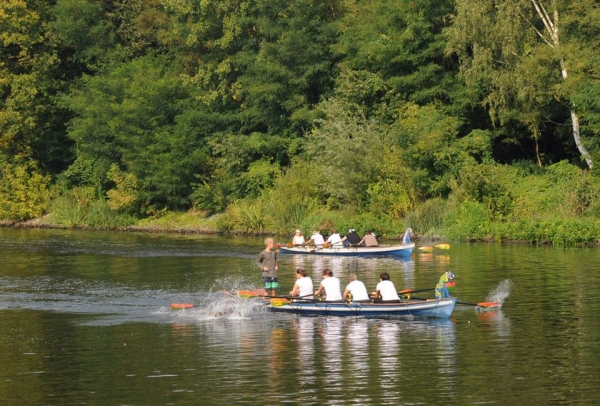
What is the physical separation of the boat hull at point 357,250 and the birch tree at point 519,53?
11762 mm

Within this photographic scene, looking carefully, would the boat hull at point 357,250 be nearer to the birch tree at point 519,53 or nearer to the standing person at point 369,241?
the standing person at point 369,241

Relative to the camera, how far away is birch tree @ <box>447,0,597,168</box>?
5591 centimetres

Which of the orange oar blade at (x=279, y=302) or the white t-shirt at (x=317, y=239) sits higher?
the white t-shirt at (x=317, y=239)

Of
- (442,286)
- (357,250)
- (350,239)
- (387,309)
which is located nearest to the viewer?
(387,309)

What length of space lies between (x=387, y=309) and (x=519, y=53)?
30361 millimetres

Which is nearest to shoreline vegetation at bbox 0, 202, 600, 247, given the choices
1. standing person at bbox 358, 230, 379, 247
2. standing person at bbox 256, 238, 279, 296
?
standing person at bbox 358, 230, 379, 247

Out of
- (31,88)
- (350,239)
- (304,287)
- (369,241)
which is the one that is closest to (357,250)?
(369,241)

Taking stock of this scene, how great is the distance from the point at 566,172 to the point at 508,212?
14.3 feet

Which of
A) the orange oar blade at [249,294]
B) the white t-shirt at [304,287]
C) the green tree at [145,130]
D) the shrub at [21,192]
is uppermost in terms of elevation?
the green tree at [145,130]

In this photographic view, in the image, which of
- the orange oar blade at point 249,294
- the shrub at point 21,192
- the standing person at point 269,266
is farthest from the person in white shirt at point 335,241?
the shrub at point 21,192

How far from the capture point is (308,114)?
69.6 m

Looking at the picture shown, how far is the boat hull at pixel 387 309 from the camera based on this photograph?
3044cm

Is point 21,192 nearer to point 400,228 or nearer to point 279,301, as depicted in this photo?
point 400,228

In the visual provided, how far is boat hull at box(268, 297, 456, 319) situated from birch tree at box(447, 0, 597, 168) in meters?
27.3
